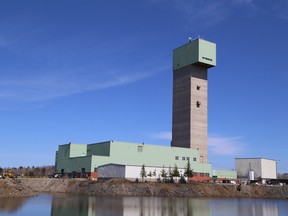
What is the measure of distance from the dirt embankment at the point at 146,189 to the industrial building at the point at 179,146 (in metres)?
12.3

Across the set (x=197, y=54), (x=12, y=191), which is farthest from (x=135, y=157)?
(x=12, y=191)

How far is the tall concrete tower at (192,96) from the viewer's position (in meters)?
115

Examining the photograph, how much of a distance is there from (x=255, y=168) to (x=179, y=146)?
35291 mm

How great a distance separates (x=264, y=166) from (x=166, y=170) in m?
50.6

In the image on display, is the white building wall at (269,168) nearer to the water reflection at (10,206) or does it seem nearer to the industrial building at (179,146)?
the industrial building at (179,146)

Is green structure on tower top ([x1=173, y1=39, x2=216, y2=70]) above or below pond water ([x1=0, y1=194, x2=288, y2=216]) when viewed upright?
above

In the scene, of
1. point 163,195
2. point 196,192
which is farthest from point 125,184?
point 196,192

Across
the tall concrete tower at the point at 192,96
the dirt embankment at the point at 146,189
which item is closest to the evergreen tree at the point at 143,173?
the dirt embankment at the point at 146,189

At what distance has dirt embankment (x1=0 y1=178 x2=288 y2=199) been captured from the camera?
74.6 meters

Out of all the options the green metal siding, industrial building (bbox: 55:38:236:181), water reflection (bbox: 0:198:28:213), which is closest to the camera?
water reflection (bbox: 0:198:28:213)

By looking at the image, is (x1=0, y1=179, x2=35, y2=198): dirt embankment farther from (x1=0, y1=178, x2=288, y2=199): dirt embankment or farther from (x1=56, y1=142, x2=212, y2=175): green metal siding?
(x1=56, y1=142, x2=212, y2=175): green metal siding

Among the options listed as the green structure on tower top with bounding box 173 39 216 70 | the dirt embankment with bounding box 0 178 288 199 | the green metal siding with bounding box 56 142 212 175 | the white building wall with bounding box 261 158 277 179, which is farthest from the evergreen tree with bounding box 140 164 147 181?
the white building wall with bounding box 261 158 277 179

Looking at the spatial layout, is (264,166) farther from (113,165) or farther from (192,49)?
(113,165)

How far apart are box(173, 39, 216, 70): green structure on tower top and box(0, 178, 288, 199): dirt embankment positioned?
44.9m
